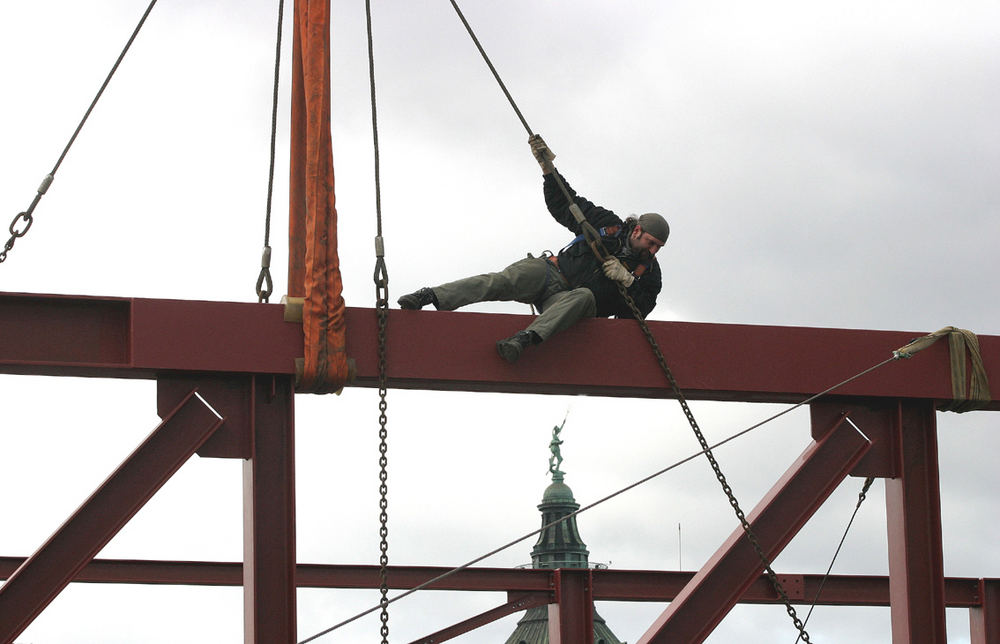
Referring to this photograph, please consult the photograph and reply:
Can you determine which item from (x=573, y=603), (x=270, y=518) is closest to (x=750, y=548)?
(x=270, y=518)

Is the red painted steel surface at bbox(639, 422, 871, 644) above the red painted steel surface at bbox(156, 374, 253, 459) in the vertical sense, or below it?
below

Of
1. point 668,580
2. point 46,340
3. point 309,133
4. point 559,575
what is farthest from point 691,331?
point 668,580

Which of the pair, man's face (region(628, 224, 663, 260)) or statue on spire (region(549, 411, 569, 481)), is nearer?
man's face (region(628, 224, 663, 260))

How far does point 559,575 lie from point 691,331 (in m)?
Result: 5.25

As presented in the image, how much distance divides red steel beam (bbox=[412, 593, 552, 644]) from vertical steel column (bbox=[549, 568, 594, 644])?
523mm

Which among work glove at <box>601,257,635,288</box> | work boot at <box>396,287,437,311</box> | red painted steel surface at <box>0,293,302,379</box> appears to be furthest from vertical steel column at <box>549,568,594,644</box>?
red painted steel surface at <box>0,293,302,379</box>

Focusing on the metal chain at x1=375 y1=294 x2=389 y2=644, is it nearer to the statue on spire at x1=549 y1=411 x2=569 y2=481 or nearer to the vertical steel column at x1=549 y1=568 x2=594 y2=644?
the vertical steel column at x1=549 y1=568 x2=594 y2=644

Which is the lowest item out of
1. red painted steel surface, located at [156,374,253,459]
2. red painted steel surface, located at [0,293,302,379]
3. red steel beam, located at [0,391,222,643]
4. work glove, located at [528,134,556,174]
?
red steel beam, located at [0,391,222,643]

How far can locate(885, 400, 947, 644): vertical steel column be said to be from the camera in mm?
10328

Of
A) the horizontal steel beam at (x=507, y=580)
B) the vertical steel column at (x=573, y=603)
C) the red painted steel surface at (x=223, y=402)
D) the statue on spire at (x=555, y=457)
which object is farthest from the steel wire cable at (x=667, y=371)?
the statue on spire at (x=555, y=457)

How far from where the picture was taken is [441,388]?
1018 cm

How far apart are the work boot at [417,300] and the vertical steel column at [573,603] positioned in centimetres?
553

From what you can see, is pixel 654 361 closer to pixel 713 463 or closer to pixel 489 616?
pixel 713 463

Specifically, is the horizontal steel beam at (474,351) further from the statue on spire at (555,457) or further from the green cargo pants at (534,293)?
the statue on spire at (555,457)
